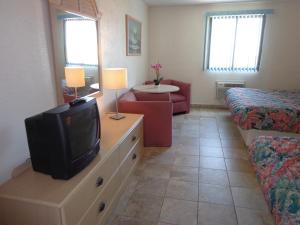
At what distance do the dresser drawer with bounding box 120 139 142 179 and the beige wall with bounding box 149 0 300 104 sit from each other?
10.1 feet

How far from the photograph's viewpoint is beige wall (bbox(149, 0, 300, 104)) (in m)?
4.66

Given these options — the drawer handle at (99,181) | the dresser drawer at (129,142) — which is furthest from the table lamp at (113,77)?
the drawer handle at (99,181)

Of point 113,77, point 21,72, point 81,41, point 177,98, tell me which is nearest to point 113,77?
point 113,77

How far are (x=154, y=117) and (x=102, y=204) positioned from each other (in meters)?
1.55

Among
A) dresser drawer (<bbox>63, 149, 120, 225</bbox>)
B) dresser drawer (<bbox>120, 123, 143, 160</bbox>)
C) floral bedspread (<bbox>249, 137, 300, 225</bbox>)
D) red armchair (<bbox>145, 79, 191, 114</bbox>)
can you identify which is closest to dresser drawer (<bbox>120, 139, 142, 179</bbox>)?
dresser drawer (<bbox>120, 123, 143, 160</bbox>)

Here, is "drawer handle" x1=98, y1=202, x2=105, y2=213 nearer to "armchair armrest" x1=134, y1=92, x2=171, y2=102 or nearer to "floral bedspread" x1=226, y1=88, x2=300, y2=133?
"floral bedspread" x1=226, y1=88, x2=300, y2=133

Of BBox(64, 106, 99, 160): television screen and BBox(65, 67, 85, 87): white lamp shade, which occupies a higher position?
BBox(65, 67, 85, 87): white lamp shade

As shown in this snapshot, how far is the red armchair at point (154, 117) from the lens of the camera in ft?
9.87

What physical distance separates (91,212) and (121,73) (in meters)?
1.45

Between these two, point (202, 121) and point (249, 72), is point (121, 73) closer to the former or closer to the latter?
point (202, 121)

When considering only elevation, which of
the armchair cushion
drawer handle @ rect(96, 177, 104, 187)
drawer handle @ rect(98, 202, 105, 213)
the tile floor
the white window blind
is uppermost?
the white window blind

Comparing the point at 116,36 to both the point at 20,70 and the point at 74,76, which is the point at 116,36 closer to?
the point at 74,76

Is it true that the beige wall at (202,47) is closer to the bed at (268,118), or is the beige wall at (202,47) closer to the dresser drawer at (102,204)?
the bed at (268,118)

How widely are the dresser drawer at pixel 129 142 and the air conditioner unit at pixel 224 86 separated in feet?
9.92
